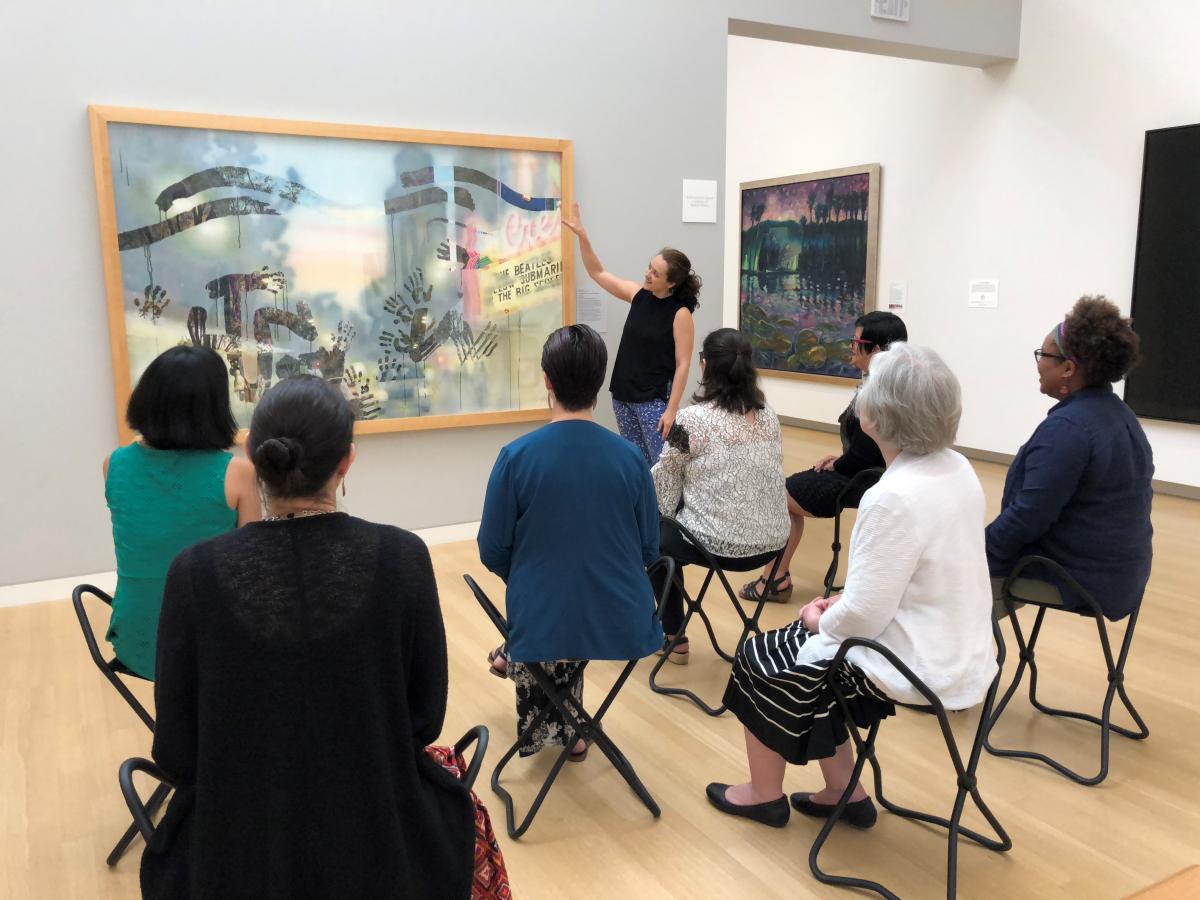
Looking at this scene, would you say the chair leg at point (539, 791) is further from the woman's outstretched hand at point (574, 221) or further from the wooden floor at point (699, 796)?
the woman's outstretched hand at point (574, 221)

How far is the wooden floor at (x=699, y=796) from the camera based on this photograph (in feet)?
6.99

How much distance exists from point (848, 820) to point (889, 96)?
6.79 metres

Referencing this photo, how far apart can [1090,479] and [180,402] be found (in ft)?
7.66

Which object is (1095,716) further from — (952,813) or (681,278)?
(681,278)

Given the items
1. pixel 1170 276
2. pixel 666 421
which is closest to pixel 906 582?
pixel 666 421

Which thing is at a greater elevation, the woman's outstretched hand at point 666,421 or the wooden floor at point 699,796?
the woman's outstretched hand at point 666,421

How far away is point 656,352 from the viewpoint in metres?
4.46

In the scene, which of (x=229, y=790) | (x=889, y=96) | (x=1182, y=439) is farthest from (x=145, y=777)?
(x=889, y=96)

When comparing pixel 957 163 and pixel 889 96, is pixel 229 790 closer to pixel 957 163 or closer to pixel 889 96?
pixel 957 163

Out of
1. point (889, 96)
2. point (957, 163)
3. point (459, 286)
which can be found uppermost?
point (889, 96)

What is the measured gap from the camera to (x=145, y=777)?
2.58 m

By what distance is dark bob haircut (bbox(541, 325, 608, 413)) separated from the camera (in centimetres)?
217

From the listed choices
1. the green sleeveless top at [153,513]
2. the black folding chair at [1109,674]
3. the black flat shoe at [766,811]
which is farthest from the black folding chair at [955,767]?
the green sleeveless top at [153,513]

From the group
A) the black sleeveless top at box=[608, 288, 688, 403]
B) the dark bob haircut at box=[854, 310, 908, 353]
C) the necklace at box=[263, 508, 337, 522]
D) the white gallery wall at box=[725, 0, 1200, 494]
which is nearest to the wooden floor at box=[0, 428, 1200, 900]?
the necklace at box=[263, 508, 337, 522]
